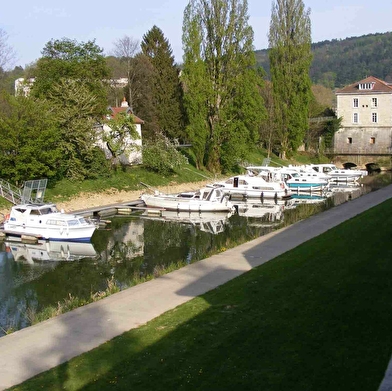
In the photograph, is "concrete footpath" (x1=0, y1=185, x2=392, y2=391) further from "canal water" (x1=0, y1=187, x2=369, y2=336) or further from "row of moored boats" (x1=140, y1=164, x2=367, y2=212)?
"row of moored boats" (x1=140, y1=164, x2=367, y2=212)

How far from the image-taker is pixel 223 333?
39.5ft

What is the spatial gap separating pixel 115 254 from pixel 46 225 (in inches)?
190

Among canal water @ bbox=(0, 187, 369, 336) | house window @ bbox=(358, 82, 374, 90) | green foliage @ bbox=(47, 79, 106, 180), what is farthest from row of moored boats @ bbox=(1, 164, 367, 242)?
house window @ bbox=(358, 82, 374, 90)

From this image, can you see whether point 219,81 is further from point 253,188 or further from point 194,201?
point 194,201

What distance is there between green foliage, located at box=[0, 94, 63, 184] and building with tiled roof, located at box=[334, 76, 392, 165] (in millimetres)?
47907

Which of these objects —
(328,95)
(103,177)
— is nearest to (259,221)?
(103,177)

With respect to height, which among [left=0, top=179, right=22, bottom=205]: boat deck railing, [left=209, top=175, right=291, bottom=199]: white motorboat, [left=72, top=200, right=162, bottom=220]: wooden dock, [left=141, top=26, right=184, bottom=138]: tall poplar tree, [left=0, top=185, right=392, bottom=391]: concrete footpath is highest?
[left=141, top=26, right=184, bottom=138]: tall poplar tree

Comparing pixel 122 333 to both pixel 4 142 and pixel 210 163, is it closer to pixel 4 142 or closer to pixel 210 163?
pixel 4 142

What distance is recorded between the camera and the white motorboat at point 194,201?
38.8m

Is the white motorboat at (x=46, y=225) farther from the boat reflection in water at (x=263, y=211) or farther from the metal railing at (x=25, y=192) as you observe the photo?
the boat reflection in water at (x=263, y=211)

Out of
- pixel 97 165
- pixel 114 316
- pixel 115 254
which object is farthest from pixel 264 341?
pixel 97 165

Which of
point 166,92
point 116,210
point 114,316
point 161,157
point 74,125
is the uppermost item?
point 166,92

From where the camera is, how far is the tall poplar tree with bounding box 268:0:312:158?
221 feet

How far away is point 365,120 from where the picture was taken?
250 ft
